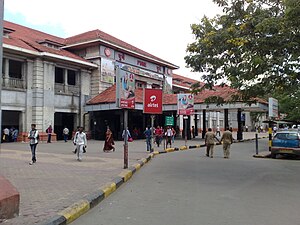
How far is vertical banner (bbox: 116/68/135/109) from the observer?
12.8 m

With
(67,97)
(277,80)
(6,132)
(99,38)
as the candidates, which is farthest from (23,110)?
(277,80)

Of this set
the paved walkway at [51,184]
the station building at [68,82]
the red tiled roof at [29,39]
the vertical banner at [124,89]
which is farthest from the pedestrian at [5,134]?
the vertical banner at [124,89]

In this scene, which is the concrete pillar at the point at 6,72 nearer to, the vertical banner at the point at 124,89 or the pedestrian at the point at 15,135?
the pedestrian at the point at 15,135

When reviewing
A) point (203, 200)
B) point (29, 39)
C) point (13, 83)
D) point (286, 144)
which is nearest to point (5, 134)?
point (13, 83)

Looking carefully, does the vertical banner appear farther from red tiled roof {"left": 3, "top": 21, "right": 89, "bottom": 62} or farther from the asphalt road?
red tiled roof {"left": 3, "top": 21, "right": 89, "bottom": 62}

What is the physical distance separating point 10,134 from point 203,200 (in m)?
25.0

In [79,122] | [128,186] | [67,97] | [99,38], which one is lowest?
[128,186]

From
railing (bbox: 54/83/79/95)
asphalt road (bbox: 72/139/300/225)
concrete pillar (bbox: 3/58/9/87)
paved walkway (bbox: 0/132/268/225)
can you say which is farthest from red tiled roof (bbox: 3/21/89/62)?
asphalt road (bbox: 72/139/300/225)

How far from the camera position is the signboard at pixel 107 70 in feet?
114

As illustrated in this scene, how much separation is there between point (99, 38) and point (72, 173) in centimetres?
2418

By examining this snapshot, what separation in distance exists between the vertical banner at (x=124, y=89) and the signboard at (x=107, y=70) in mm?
21900

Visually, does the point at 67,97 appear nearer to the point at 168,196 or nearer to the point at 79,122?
the point at 79,122

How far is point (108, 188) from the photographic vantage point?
8602 mm

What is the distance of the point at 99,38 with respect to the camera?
3338 centimetres
